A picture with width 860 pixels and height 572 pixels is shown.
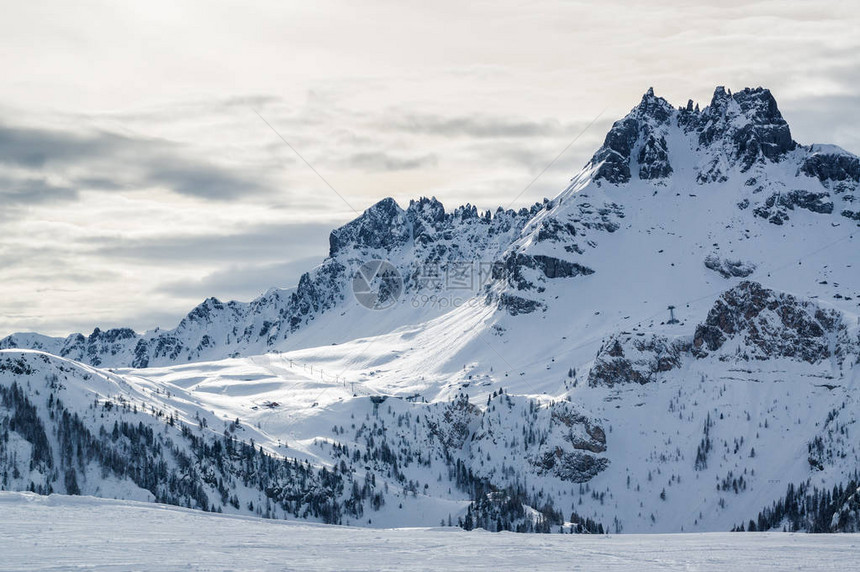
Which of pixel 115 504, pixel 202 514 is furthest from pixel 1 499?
pixel 202 514

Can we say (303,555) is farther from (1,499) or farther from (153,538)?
(1,499)

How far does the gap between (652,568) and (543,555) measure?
12661 millimetres

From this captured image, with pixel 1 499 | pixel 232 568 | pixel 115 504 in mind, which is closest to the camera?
pixel 232 568

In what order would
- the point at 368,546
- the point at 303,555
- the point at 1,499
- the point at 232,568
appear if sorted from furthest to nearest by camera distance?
the point at 1,499
the point at 368,546
the point at 303,555
the point at 232,568

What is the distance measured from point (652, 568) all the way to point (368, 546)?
1216 inches

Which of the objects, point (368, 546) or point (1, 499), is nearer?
point (368, 546)

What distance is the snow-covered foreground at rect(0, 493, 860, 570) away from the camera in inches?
3639

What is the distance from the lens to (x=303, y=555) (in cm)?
10069

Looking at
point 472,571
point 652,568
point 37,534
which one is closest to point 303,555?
point 472,571

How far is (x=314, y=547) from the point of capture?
10775cm

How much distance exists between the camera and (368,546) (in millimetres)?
110625

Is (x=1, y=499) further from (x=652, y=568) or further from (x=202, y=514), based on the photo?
(x=652, y=568)

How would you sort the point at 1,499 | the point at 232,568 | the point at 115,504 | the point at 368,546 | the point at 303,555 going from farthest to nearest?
the point at 115,504 → the point at 1,499 → the point at 368,546 → the point at 303,555 → the point at 232,568

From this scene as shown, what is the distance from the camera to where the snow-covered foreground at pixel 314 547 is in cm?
9244
